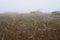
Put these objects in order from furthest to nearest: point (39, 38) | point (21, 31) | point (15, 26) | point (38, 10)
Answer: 1. point (38, 10)
2. point (15, 26)
3. point (21, 31)
4. point (39, 38)

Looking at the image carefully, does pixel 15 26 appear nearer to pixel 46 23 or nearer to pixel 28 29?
pixel 28 29

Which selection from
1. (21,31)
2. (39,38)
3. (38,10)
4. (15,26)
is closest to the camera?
(39,38)

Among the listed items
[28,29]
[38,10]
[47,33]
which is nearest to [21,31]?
[28,29]

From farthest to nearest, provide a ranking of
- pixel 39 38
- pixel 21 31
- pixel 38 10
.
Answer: pixel 38 10 < pixel 21 31 < pixel 39 38

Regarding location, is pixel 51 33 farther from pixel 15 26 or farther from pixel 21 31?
pixel 15 26

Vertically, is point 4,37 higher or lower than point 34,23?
lower

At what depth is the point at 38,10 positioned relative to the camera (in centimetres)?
867

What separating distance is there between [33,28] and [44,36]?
1.84ft

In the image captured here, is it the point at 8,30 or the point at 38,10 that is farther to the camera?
the point at 38,10

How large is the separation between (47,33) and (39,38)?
1.21 feet

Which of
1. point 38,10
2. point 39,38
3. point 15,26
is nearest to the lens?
point 39,38

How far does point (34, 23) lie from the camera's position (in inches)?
172

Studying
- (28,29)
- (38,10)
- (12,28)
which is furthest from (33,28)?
(38,10)

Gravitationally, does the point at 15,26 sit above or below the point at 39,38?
above
